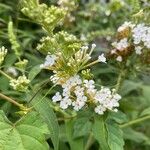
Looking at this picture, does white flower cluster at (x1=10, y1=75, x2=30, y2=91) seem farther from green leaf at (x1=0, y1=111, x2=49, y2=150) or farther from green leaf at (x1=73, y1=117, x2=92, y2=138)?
green leaf at (x1=73, y1=117, x2=92, y2=138)

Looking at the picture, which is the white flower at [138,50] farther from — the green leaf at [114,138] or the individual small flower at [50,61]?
the individual small flower at [50,61]

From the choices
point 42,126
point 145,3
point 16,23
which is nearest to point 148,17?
point 145,3

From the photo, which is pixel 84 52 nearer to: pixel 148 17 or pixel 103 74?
pixel 148 17

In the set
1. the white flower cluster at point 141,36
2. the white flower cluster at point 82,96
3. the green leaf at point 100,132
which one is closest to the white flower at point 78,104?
the white flower cluster at point 82,96

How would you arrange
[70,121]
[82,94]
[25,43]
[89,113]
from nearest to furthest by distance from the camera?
[82,94] → [89,113] → [70,121] → [25,43]

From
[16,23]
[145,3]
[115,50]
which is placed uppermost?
[16,23]

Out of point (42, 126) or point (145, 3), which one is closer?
point (42, 126)

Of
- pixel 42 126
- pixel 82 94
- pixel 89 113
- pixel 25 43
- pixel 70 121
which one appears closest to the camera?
pixel 42 126
